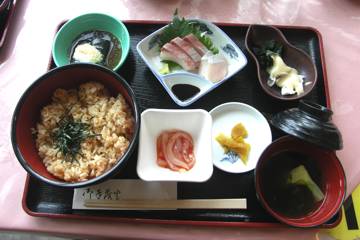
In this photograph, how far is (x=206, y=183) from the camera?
1.16 meters

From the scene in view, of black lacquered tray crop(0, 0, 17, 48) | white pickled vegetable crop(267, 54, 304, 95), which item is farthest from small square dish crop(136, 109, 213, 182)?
black lacquered tray crop(0, 0, 17, 48)

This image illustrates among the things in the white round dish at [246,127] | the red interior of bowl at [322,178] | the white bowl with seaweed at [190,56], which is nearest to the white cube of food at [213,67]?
the white bowl with seaweed at [190,56]

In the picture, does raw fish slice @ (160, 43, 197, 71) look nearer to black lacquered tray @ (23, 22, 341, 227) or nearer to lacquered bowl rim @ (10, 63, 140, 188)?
black lacquered tray @ (23, 22, 341, 227)

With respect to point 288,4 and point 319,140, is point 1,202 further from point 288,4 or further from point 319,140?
point 288,4

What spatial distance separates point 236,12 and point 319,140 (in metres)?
0.72

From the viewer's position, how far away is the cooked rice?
1.04 m

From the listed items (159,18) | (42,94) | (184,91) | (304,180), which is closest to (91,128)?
(42,94)

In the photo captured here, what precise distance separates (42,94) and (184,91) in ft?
1.67

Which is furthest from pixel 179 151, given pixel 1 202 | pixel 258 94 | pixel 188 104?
pixel 1 202

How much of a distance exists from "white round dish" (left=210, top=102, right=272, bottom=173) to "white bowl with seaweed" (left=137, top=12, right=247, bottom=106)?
0.37 feet

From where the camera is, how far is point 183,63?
1336 millimetres

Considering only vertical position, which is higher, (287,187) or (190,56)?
(190,56)

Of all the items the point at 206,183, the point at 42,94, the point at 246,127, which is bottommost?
the point at 206,183

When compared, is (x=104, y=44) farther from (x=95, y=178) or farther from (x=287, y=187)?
(x=287, y=187)
